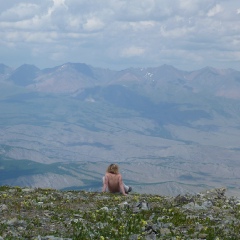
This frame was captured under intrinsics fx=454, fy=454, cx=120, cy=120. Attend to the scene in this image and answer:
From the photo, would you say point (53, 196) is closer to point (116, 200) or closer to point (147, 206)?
point (116, 200)

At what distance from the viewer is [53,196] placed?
25141 mm

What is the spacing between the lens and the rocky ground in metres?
15.6

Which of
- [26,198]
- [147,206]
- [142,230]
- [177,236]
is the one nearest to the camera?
[177,236]

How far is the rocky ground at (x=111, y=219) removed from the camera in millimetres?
15555

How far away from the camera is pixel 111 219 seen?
17.6 meters

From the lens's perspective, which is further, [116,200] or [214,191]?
[214,191]

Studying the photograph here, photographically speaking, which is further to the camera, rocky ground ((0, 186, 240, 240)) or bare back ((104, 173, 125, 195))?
bare back ((104, 173, 125, 195))

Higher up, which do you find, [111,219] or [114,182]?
[111,219]

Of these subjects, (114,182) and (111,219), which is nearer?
(111,219)

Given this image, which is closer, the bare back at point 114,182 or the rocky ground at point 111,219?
the rocky ground at point 111,219

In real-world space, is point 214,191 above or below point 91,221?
below

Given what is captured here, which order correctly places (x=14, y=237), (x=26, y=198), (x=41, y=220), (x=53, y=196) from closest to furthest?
(x=14, y=237)
(x=41, y=220)
(x=26, y=198)
(x=53, y=196)

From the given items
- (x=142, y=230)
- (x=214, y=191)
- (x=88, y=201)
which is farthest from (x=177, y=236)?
(x=214, y=191)

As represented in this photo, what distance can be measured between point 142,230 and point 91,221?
2414 millimetres
